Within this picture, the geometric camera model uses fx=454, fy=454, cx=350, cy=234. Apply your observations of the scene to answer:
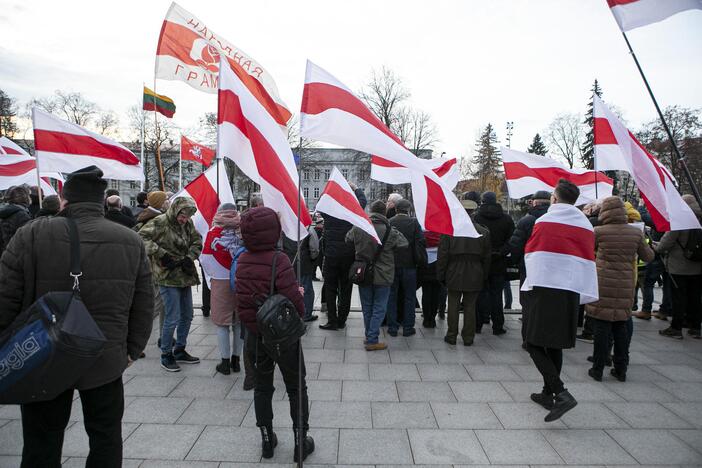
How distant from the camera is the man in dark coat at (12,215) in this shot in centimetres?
574

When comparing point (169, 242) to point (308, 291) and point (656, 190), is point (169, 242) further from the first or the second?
point (656, 190)

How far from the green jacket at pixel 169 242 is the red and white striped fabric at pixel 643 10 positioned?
4378mm

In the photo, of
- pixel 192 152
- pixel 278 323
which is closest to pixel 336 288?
pixel 278 323

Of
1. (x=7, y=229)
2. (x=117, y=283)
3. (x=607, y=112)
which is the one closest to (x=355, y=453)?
(x=117, y=283)

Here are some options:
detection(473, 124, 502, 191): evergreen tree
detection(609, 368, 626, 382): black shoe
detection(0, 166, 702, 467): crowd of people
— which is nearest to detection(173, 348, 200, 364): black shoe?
detection(0, 166, 702, 467): crowd of people

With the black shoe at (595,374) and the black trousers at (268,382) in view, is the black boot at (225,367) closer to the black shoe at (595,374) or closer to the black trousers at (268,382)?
the black trousers at (268,382)

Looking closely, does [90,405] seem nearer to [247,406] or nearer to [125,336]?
[125,336]

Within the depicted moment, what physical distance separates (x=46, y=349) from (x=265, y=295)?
1402 millimetres

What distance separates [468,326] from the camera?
20.4 ft

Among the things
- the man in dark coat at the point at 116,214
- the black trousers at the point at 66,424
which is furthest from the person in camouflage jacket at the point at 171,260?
the black trousers at the point at 66,424

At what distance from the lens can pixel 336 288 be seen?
282 inches

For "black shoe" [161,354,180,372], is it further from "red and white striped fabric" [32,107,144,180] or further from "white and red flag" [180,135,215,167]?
"white and red flag" [180,135,215,167]

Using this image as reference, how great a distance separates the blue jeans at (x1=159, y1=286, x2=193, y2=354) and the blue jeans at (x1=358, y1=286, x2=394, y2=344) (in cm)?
227

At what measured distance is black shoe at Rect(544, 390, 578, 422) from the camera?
3773 millimetres
